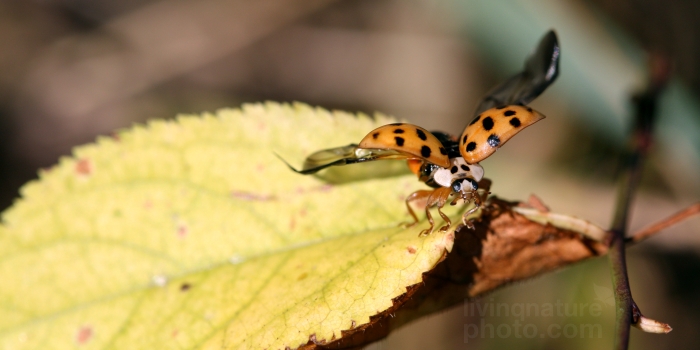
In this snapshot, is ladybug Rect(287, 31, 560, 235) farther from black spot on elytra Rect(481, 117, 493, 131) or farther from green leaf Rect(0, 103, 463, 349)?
green leaf Rect(0, 103, 463, 349)

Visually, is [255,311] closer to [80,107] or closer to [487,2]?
[487,2]

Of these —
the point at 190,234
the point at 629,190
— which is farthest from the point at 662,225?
the point at 190,234

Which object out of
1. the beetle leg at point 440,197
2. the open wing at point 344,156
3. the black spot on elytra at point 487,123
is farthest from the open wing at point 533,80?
the open wing at point 344,156

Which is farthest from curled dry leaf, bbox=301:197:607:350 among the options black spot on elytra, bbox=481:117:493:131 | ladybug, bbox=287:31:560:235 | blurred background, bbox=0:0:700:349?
blurred background, bbox=0:0:700:349

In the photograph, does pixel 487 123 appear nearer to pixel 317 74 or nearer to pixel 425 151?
pixel 425 151

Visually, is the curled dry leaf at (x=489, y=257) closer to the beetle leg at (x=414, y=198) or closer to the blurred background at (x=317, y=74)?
the beetle leg at (x=414, y=198)

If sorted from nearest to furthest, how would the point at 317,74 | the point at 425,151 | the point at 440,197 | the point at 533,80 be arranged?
the point at 425,151, the point at 440,197, the point at 533,80, the point at 317,74
